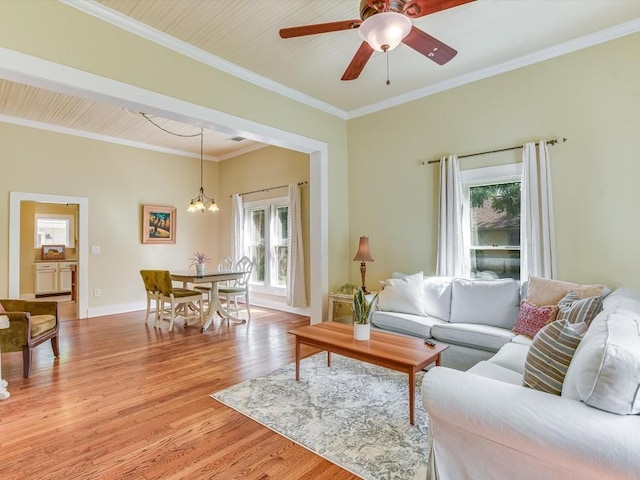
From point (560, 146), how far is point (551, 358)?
2.73 meters

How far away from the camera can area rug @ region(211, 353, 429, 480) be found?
79.8 inches

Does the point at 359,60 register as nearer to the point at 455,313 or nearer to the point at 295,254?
the point at 455,313

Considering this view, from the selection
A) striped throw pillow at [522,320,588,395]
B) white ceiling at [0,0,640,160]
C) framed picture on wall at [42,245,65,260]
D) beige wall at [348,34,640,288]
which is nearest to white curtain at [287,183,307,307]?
beige wall at [348,34,640,288]

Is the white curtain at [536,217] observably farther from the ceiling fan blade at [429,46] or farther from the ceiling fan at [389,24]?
the ceiling fan at [389,24]

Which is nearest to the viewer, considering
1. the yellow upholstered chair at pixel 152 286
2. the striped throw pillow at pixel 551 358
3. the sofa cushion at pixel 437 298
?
the striped throw pillow at pixel 551 358

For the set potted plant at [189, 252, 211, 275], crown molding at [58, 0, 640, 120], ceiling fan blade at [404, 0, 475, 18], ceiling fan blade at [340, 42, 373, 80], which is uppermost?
crown molding at [58, 0, 640, 120]

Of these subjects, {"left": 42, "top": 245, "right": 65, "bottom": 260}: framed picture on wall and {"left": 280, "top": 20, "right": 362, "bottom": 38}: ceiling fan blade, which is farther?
{"left": 42, "top": 245, "right": 65, "bottom": 260}: framed picture on wall

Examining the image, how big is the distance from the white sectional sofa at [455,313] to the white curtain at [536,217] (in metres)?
0.31

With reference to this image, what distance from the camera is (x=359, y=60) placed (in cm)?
277

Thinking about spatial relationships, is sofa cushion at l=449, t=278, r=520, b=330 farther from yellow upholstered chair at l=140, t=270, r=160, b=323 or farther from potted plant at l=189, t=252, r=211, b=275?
yellow upholstered chair at l=140, t=270, r=160, b=323

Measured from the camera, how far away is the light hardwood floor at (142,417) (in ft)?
6.48

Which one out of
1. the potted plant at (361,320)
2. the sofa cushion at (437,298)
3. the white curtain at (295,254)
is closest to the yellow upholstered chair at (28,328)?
the potted plant at (361,320)

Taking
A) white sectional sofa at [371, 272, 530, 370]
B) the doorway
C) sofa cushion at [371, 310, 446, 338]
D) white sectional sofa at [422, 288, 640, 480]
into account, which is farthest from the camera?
the doorway

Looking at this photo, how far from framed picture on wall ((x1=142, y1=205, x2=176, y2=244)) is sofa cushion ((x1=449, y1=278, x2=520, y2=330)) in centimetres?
562
